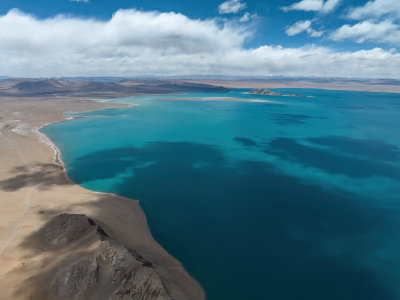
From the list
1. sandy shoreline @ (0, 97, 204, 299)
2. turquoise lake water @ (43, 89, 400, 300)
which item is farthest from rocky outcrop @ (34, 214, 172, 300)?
turquoise lake water @ (43, 89, 400, 300)

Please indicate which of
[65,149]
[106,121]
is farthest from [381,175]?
[106,121]

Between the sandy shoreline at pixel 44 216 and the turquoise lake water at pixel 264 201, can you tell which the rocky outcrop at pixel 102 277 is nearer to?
the sandy shoreline at pixel 44 216

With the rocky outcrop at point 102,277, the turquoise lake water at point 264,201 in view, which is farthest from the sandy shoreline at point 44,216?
the turquoise lake water at point 264,201

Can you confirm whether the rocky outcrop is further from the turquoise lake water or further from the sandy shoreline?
the turquoise lake water

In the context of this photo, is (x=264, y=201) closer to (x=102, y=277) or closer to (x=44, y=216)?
(x=102, y=277)

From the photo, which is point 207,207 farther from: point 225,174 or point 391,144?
point 391,144
